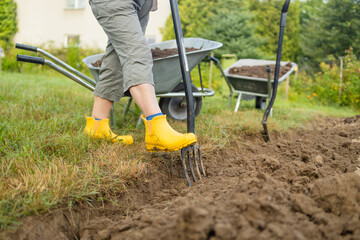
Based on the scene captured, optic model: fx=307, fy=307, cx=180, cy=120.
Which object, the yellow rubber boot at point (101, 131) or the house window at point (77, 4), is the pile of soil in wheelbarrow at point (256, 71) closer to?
the yellow rubber boot at point (101, 131)

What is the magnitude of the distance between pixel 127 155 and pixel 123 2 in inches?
39.7

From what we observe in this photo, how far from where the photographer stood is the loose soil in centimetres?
108

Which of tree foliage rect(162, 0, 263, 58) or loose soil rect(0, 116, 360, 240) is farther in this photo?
tree foliage rect(162, 0, 263, 58)

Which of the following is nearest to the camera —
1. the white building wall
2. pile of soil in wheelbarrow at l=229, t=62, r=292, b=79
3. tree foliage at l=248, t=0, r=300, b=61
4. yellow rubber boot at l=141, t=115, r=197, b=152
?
yellow rubber boot at l=141, t=115, r=197, b=152

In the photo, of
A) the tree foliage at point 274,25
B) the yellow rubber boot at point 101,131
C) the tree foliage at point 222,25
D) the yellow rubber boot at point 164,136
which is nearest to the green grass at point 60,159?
the yellow rubber boot at point 101,131

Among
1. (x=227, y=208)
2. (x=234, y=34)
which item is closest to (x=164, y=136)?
(x=227, y=208)

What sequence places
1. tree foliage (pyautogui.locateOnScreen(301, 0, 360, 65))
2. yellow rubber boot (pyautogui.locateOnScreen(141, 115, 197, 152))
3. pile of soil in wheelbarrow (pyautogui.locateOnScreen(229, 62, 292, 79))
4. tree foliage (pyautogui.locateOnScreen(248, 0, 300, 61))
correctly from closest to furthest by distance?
yellow rubber boot (pyautogui.locateOnScreen(141, 115, 197, 152)) → pile of soil in wheelbarrow (pyautogui.locateOnScreen(229, 62, 292, 79)) → tree foliage (pyautogui.locateOnScreen(301, 0, 360, 65)) → tree foliage (pyautogui.locateOnScreen(248, 0, 300, 61))

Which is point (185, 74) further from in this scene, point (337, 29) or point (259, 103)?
point (337, 29)

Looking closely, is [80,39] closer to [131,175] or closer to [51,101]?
[51,101]

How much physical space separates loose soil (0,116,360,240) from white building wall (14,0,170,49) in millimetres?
8605

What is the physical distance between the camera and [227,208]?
122 centimetres

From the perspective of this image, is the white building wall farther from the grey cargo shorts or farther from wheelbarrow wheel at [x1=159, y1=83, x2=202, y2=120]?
the grey cargo shorts

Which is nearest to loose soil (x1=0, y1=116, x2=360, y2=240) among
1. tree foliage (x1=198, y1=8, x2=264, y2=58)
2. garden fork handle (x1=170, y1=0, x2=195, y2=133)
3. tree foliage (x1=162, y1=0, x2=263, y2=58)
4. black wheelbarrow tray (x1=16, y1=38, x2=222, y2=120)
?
garden fork handle (x1=170, y1=0, x2=195, y2=133)

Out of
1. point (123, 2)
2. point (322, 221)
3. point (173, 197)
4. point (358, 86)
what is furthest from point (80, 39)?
point (322, 221)
